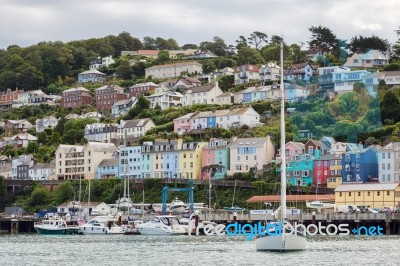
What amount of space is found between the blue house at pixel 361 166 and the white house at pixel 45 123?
65392mm

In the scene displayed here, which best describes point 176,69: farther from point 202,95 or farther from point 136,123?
point 136,123

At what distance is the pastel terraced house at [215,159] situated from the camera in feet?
396

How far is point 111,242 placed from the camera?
81250mm

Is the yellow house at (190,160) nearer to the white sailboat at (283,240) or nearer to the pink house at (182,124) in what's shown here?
the pink house at (182,124)

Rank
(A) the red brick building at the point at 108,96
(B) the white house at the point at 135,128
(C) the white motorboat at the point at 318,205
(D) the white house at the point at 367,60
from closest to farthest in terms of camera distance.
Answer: (C) the white motorboat at the point at 318,205
(B) the white house at the point at 135,128
(D) the white house at the point at 367,60
(A) the red brick building at the point at 108,96

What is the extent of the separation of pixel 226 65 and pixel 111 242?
351ft

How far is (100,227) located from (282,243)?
3894cm

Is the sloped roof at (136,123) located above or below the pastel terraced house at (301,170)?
above

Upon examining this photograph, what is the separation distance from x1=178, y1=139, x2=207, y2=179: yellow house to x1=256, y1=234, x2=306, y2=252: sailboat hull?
60569 millimetres

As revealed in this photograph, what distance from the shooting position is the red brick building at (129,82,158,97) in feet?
560

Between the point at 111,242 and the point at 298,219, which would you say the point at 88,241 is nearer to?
the point at 111,242

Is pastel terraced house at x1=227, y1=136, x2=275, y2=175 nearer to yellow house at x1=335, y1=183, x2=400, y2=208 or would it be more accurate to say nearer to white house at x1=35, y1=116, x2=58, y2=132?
yellow house at x1=335, y1=183, x2=400, y2=208

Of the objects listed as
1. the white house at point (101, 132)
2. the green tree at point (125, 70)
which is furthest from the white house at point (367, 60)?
the green tree at point (125, 70)

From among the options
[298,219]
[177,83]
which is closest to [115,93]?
[177,83]
